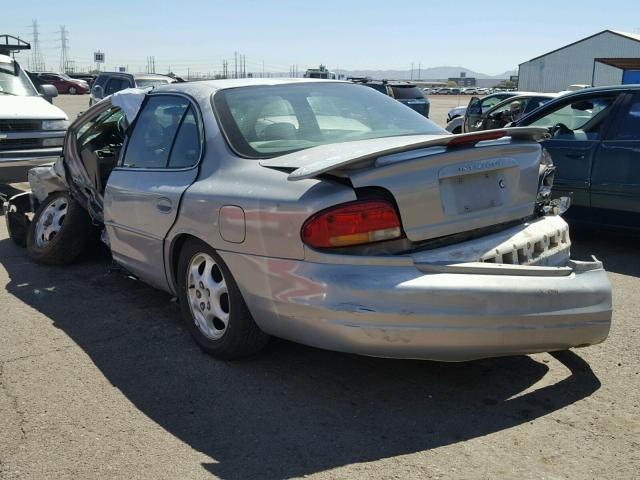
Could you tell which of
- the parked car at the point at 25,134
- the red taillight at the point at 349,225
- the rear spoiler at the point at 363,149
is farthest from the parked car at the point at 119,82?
the red taillight at the point at 349,225

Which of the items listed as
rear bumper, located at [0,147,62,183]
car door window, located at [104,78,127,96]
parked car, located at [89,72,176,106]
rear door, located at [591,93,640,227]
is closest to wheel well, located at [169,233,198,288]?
rear door, located at [591,93,640,227]

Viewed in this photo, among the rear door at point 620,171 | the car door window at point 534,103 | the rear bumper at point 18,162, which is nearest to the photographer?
the rear door at point 620,171

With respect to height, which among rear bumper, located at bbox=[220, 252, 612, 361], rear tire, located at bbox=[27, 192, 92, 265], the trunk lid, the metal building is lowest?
rear tire, located at bbox=[27, 192, 92, 265]

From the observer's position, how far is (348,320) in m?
3.22

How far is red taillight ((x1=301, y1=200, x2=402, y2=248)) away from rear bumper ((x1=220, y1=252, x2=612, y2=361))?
13 cm

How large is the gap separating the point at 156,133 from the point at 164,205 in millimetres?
745

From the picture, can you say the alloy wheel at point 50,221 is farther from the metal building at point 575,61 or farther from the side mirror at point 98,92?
the metal building at point 575,61

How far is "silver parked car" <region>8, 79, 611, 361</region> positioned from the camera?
3230mm

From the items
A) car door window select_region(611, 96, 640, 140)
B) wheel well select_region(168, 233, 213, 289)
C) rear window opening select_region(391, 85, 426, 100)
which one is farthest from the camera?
rear window opening select_region(391, 85, 426, 100)

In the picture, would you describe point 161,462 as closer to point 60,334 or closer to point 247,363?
point 247,363

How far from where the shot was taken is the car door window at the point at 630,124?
21.2 feet

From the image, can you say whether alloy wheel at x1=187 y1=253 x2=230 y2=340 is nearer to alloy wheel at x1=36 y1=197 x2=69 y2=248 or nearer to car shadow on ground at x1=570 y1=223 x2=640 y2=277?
alloy wheel at x1=36 y1=197 x2=69 y2=248

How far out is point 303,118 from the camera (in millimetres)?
4309

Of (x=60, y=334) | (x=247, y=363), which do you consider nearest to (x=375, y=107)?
(x=247, y=363)
